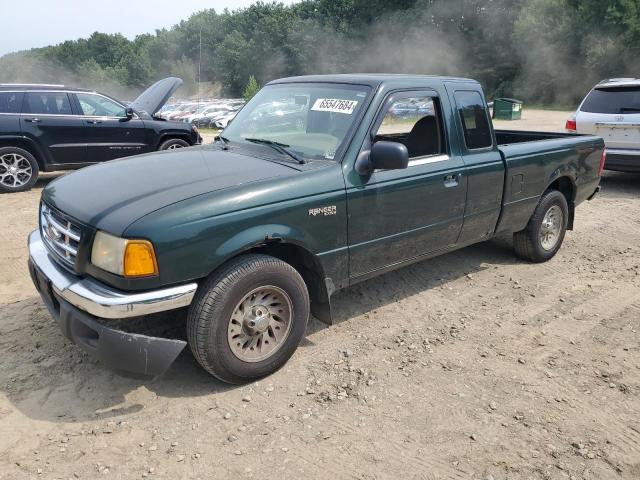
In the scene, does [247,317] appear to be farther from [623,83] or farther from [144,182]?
[623,83]

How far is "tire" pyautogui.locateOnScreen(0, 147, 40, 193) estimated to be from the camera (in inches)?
338

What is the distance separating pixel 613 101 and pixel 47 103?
924cm

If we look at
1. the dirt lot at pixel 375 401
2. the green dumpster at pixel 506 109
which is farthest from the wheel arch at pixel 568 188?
the green dumpster at pixel 506 109

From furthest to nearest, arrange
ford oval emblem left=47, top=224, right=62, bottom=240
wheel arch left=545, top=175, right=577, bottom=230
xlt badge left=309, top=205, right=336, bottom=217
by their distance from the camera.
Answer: wheel arch left=545, top=175, right=577, bottom=230 → xlt badge left=309, top=205, right=336, bottom=217 → ford oval emblem left=47, top=224, right=62, bottom=240

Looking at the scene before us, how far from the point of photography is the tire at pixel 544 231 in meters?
5.36

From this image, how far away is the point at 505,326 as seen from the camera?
419 centimetres

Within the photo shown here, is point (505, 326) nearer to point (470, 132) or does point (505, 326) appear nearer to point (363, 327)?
point (363, 327)

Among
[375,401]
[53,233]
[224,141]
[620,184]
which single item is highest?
[224,141]

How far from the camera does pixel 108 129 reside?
938cm

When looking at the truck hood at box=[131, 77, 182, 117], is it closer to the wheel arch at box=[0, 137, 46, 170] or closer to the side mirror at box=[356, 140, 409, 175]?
the wheel arch at box=[0, 137, 46, 170]

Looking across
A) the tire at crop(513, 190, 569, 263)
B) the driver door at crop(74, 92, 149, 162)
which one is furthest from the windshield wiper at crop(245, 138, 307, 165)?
the driver door at crop(74, 92, 149, 162)

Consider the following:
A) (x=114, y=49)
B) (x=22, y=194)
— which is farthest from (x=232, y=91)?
(x=22, y=194)

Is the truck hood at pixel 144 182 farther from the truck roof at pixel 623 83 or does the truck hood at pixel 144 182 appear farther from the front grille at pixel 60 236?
the truck roof at pixel 623 83

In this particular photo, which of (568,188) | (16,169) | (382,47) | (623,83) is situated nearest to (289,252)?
(568,188)
